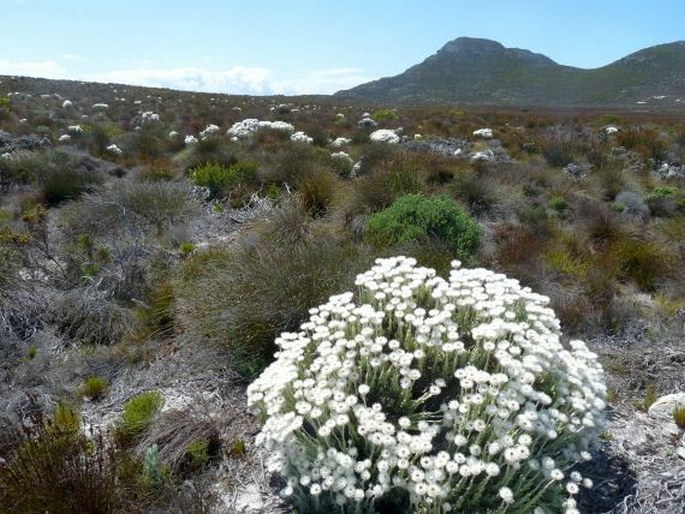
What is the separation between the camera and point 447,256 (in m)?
6.03

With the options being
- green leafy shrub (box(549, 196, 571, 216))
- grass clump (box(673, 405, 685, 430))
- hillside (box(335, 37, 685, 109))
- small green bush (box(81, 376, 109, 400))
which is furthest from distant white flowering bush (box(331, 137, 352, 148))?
hillside (box(335, 37, 685, 109))

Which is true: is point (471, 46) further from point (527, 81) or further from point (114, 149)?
point (114, 149)

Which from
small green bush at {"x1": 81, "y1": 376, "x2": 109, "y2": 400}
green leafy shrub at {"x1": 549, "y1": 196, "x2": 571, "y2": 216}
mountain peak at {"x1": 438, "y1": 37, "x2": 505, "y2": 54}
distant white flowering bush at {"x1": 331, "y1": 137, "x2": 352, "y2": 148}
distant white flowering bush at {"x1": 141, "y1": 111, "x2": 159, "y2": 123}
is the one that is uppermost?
mountain peak at {"x1": 438, "y1": 37, "x2": 505, "y2": 54}

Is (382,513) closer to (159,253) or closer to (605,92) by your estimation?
(159,253)

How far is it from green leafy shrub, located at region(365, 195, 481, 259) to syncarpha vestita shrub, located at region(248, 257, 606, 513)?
9.86 feet

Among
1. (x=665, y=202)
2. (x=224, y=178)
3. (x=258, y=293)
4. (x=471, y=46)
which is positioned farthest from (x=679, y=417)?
(x=471, y=46)

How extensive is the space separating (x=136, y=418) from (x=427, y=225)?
400 cm

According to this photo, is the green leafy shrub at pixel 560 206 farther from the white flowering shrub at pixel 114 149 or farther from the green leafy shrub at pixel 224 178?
the white flowering shrub at pixel 114 149

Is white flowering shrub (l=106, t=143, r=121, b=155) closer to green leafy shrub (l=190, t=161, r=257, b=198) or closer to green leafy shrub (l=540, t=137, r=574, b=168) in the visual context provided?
green leafy shrub (l=190, t=161, r=257, b=198)

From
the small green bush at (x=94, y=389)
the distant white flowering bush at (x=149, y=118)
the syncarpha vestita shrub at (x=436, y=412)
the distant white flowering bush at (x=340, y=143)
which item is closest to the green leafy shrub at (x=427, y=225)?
the syncarpha vestita shrub at (x=436, y=412)

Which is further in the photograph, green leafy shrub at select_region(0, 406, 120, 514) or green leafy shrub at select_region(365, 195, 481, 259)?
green leafy shrub at select_region(365, 195, 481, 259)

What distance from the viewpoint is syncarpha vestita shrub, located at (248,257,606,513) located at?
2691mm

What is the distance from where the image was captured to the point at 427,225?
6.80 m

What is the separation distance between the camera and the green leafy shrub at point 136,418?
3.82m
